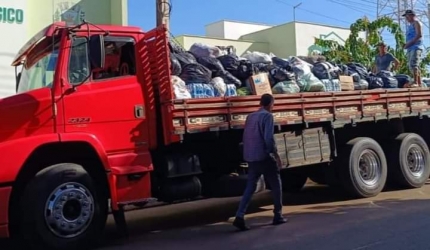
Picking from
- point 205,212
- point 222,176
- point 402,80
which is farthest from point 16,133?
point 402,80

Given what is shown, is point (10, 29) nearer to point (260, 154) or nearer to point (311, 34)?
point (260, 154)

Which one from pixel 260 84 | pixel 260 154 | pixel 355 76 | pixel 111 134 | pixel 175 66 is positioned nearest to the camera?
pixel 111 134

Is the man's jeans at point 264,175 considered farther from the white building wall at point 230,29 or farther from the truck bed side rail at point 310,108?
the white building wall at point 230,29

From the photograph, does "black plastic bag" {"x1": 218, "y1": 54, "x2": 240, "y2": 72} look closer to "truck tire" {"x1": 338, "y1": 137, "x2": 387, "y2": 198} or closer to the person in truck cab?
the person in truck cab

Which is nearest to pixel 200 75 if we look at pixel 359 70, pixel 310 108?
pixel 310 108

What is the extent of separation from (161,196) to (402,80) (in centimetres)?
623

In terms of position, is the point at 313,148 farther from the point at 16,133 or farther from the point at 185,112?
the point at 16,133

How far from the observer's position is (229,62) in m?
9.11

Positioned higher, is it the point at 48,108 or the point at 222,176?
the point at 48,108

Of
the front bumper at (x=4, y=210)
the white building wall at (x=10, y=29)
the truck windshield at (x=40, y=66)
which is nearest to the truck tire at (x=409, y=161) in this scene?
the truck windshield at (x=40, y=66)

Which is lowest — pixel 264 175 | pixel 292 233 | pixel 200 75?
pixel 292 233

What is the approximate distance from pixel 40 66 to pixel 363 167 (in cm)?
582

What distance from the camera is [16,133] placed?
22.0ft

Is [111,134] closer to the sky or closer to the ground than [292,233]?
closer to the sky
